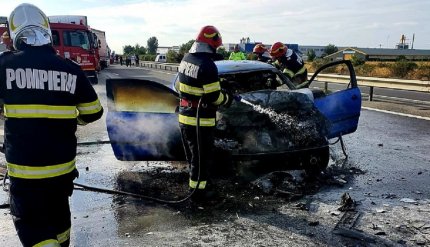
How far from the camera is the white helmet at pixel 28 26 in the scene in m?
2.41

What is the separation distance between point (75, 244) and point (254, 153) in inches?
87.8

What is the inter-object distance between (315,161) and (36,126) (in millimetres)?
3570

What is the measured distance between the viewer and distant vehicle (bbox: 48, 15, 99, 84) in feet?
60.2

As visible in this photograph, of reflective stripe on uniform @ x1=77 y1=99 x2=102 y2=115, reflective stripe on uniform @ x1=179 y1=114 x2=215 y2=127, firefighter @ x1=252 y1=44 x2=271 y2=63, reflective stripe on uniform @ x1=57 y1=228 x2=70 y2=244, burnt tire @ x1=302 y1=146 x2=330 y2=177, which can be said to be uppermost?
firefighter @ x1=252 y1=44 x2=271 y2=63

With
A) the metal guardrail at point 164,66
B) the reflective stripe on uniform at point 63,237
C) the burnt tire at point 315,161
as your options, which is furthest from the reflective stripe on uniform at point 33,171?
the metal guardrail at point 164,66

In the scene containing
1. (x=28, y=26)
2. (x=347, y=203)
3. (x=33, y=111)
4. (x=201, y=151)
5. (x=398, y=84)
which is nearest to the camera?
(x=33, y=111)

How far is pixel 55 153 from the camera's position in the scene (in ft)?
7.85

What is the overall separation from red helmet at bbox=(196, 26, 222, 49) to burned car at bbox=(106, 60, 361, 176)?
99cm

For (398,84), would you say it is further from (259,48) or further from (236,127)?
(236,127)

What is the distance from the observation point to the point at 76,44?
19016mm

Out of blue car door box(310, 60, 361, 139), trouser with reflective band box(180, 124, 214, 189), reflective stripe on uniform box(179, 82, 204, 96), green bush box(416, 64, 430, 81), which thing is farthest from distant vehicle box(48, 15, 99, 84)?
green bush box(416, 64, 430, 81)

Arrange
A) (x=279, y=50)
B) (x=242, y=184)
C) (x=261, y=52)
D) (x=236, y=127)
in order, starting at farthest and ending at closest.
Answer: (x=261, y=52)
(x=279, y=50)
(x=236, y=127)
(x=242, y=184)

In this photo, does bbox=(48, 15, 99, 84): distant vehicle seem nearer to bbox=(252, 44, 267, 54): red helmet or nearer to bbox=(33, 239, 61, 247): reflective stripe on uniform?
bbox=(252, 44, 267, 54): red helmet

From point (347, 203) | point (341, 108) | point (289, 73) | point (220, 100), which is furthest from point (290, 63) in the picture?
point (347, 203)
